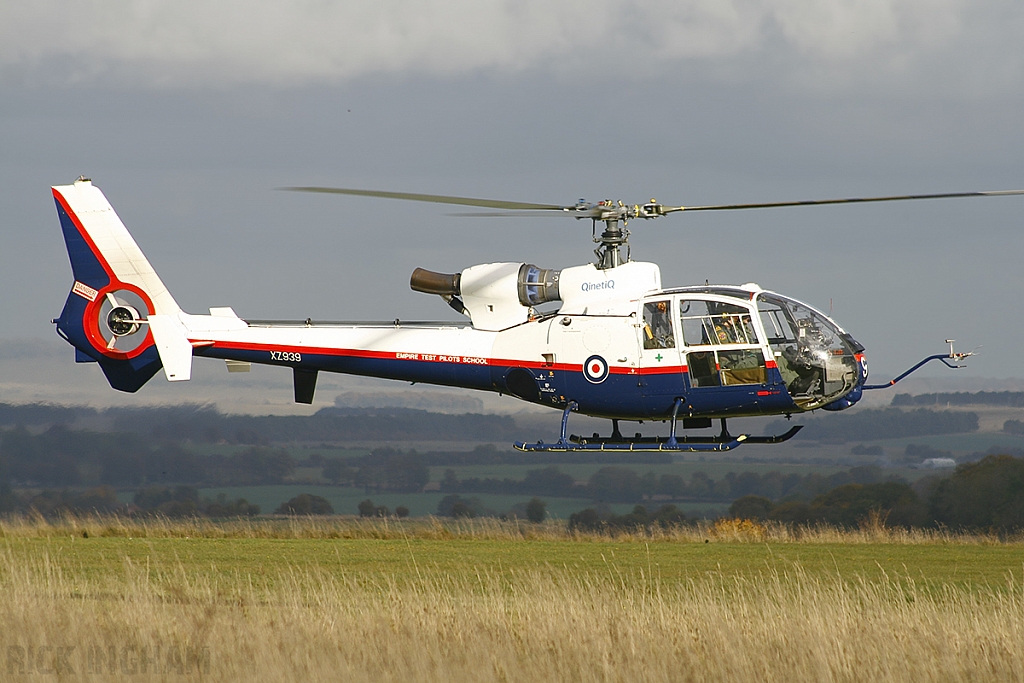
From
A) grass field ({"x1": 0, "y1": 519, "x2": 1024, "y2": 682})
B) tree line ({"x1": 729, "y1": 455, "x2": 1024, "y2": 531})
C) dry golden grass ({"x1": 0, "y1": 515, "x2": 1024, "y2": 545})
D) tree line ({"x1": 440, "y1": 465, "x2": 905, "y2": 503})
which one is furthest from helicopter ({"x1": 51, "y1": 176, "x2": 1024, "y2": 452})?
tree line ({"x1": 440, "y1": 465, "x2": 905, "y2": 503})

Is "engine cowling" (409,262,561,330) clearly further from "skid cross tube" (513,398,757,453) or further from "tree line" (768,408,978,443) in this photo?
"tree line" (768,408,978,443)

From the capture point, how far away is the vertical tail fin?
66.4 ft

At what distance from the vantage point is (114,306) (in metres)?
20.4

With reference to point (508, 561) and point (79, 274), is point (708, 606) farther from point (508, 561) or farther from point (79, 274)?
point (508, 561)

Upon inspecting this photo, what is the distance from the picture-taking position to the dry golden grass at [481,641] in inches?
527

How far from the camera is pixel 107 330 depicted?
66.6ft

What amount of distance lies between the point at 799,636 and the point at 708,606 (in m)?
2.02

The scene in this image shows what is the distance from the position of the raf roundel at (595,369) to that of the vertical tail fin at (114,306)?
25.3ft

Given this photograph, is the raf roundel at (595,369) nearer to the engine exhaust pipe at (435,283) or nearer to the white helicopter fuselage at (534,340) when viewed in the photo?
the white helicopter fuselage at (534,340)

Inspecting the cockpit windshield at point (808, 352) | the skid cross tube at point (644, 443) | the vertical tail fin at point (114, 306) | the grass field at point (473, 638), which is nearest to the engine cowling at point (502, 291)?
the skid cross tube at point (644, 443)

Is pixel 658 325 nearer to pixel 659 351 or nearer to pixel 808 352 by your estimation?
pixel 659 351

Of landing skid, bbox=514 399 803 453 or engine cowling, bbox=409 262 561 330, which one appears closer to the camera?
landing skid, bbox=514 399 803 453

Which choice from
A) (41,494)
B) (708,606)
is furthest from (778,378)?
(41,494)

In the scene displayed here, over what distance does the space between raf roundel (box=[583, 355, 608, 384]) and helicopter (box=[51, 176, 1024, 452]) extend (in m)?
0.02
